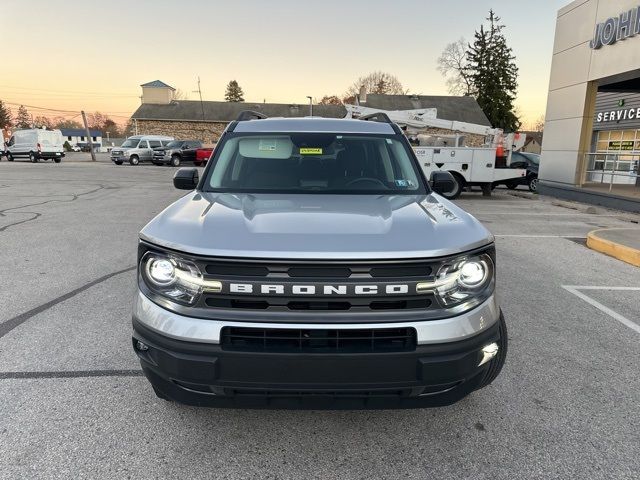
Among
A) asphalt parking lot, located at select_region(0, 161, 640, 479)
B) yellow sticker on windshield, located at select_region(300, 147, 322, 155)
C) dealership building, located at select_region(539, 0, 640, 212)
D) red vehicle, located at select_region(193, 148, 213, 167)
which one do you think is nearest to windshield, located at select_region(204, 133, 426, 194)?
A: yellow sticker on windshield, located at select_region(300, 147, 322, 155)

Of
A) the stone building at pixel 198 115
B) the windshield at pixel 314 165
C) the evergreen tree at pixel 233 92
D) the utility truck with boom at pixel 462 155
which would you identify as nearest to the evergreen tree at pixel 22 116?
the evergreen tree at pixel 233 92

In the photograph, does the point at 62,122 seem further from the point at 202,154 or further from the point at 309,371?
the point at 309,371

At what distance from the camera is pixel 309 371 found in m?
2.10

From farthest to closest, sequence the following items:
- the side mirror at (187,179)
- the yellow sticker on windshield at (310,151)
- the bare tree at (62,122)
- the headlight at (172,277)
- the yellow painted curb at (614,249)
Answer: the bare tree at (62,122)
the yellow painted curb at (614,249)
the side mirror at (187,179)
the yellow sticker on windshield at (310,151)
the headlight at (172,277)

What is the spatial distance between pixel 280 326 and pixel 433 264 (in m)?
0.79

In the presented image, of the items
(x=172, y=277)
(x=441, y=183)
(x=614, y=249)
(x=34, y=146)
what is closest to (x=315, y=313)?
(x=172, y=277)

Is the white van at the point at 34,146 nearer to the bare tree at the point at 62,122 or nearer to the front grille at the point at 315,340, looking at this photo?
the front grille at the point at 315,340

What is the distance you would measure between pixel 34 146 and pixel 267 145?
1487 inches

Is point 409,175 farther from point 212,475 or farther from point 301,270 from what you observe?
point 212,475

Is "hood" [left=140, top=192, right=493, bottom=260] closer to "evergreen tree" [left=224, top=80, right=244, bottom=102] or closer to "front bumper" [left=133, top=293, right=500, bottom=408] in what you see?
"front bumper" [left=133, top=293, right=500, bottom=408]

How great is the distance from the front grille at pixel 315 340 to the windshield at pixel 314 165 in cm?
142

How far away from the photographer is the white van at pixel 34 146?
1362 inches

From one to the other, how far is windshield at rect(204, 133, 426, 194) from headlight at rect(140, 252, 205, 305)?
1121 mm

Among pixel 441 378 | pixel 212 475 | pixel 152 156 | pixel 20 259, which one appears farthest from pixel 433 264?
pixel 152 156
